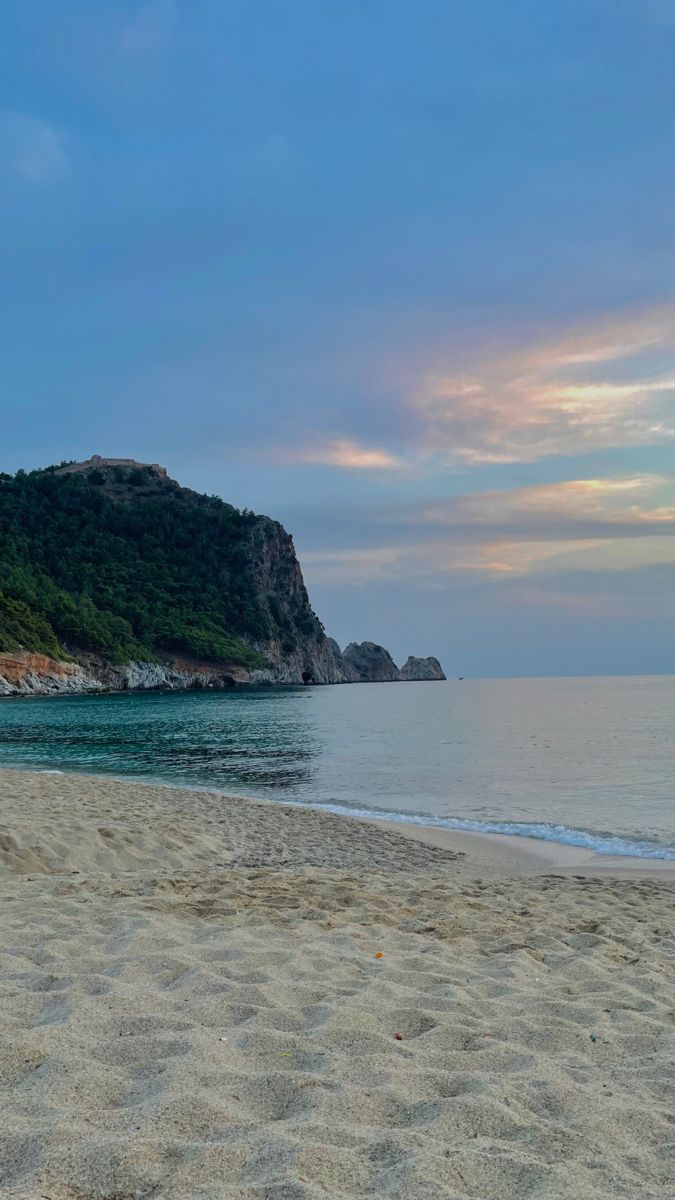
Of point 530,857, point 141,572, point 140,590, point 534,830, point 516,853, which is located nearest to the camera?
point 530,857

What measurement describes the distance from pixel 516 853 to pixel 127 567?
137667mm

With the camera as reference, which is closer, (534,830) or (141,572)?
(534,830)

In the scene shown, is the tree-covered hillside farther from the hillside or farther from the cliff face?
the cliff face

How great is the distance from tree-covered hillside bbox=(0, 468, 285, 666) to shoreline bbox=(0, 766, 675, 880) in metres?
85.5

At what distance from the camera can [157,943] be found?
5.54 meters

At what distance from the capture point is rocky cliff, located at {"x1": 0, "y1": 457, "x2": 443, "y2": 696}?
102900 millimetres

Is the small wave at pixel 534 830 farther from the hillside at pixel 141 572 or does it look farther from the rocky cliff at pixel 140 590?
the hillside at pixel 141 572

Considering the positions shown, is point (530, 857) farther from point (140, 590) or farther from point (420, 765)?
point (140, 590)

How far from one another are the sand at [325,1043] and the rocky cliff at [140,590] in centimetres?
8516

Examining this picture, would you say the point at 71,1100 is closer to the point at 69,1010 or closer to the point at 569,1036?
the point at 69,1010

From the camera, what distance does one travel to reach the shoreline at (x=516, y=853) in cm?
1245

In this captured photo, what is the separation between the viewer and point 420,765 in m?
29.1

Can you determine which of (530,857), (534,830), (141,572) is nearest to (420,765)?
(534,830)

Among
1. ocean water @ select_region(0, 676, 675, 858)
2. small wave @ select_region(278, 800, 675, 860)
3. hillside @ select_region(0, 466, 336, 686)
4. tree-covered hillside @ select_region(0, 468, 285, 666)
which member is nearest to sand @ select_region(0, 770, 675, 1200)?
small wave @ select_region(278, 800, 675, 860)
